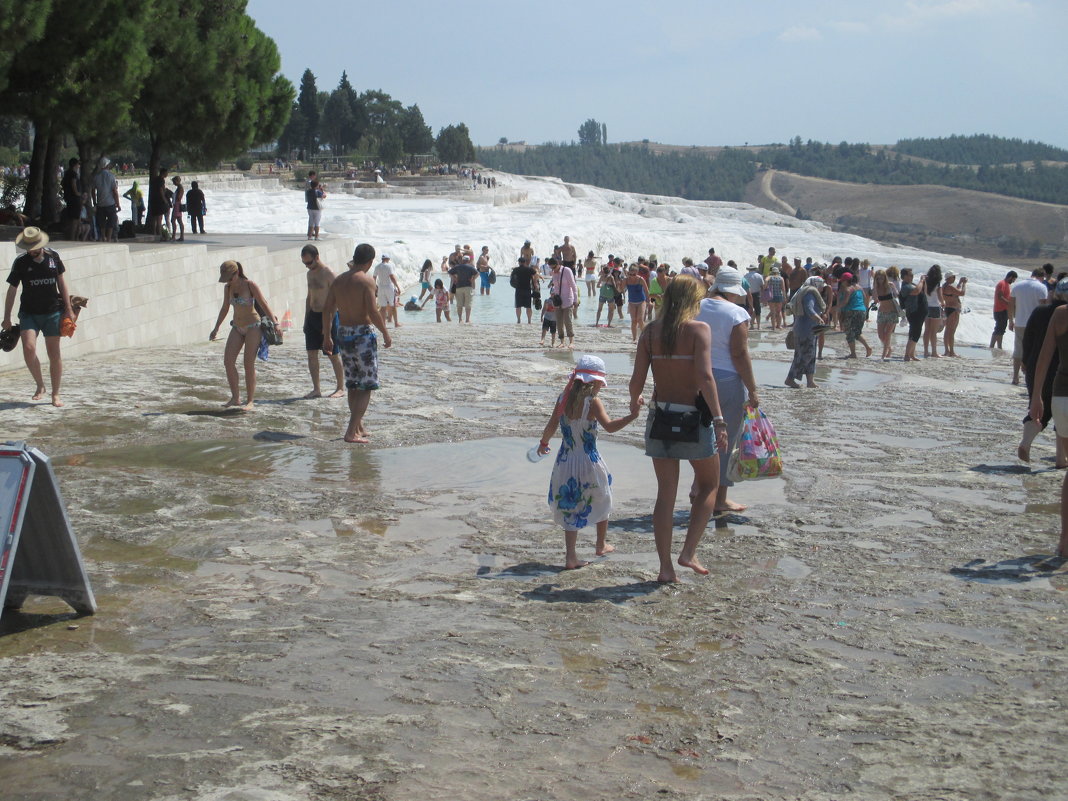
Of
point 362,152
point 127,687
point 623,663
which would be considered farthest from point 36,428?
point 362,152

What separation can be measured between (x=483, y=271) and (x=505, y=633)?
81.7ft

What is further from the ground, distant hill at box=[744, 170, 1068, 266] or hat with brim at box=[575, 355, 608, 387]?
distant hill at box=[744, 170, 1068, 266]

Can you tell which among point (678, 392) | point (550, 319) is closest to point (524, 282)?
point (550, 319)

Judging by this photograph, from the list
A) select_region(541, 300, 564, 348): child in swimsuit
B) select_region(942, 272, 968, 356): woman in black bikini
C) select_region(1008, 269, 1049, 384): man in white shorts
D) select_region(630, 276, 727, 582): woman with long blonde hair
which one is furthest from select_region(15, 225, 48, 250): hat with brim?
select_region(942, 272, 968, 356): woman in black bikini

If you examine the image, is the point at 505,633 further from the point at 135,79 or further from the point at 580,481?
the point at 135,79

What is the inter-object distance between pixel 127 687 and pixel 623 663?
1.85 meters

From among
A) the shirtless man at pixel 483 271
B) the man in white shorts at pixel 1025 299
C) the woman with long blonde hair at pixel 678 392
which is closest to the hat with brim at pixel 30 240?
the woman with long blonde hair at pixel 678 392

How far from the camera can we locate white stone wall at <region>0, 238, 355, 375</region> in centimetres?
1289

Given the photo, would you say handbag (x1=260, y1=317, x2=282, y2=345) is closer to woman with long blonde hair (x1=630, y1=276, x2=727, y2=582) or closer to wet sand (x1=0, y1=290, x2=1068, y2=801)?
wet sand (x1=0, y1=290, x2=1068, y2=801)

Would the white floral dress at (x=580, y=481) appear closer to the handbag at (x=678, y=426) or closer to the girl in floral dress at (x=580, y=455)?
the girl in floral dress at (x=580, y=455)

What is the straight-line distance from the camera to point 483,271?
1155 inches

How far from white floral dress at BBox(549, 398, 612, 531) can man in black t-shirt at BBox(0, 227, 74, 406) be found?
5.07 metres

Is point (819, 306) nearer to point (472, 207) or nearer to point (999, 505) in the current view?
point (999, 505)

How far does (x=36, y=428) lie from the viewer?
8.75 meters
